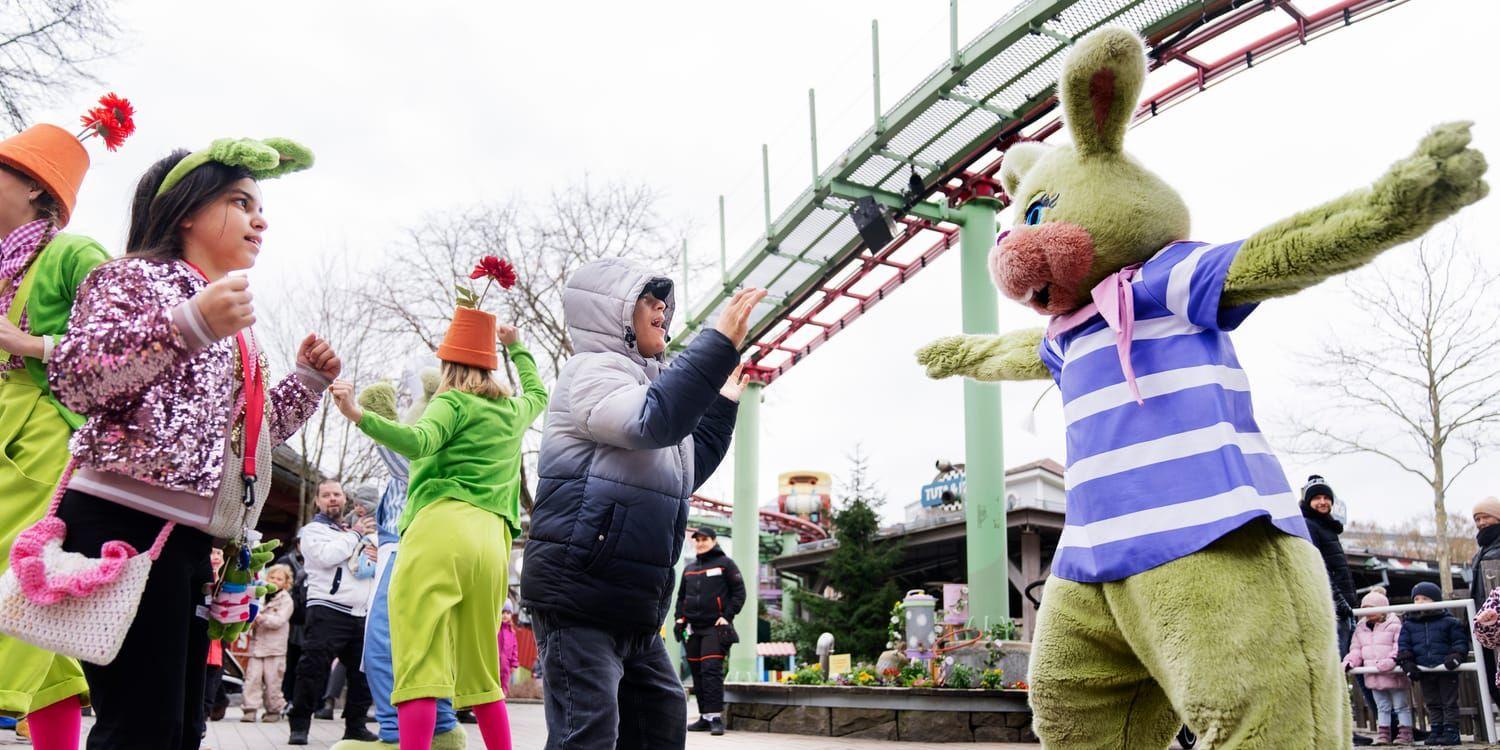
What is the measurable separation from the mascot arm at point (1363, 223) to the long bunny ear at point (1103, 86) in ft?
1.70

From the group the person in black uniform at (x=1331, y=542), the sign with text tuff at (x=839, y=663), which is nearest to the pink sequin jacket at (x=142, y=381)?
the person in black uniform at (x=1331, y=542)

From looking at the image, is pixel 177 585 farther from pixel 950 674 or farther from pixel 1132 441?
pixel 950 674

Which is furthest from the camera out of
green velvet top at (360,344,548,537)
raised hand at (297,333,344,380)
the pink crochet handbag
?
green velvet top at (360,344,548,537)

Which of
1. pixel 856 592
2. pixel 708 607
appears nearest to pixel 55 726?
pixel 708 607

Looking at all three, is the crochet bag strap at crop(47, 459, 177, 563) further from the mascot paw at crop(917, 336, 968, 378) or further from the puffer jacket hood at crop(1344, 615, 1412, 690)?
the puffer jacket hood at crop(1344, 615, 1412, 690)

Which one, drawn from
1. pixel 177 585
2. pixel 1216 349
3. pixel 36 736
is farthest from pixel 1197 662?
pixel 36 736

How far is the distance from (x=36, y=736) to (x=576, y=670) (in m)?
1.29

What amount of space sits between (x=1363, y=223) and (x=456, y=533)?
297 centimetres

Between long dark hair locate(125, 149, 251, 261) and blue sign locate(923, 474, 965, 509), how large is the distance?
901 inches

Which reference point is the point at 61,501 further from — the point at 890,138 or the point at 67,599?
the point at 890,138

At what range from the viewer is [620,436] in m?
2.76

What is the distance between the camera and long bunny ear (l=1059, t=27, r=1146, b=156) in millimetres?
2691

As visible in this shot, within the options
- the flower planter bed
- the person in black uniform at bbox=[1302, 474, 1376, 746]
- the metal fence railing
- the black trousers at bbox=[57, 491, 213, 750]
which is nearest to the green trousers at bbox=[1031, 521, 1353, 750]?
the black trousers at bbox=[57, 491, 213, 750]

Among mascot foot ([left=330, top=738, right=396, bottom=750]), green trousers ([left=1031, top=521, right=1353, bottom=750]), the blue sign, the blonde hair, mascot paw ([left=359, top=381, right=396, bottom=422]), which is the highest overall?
the blue sign
